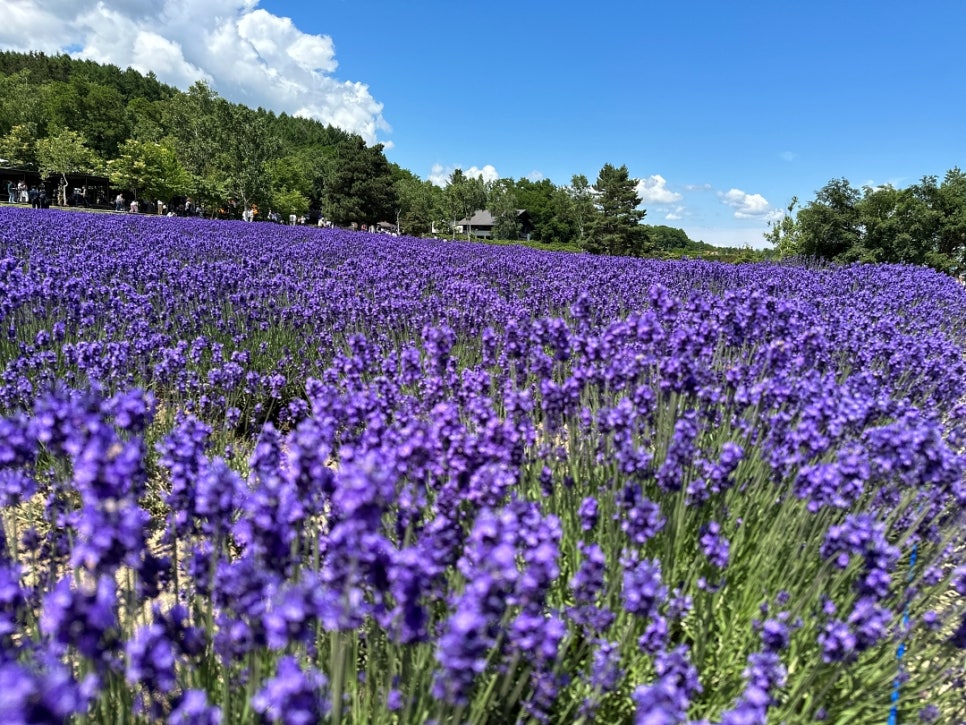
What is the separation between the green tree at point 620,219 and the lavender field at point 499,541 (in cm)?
4268

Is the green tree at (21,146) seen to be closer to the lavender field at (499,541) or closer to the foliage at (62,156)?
the foliage at (62,156)

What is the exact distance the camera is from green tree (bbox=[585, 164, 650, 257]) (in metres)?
45.8

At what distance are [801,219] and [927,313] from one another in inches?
695

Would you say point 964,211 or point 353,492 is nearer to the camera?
point 353,492

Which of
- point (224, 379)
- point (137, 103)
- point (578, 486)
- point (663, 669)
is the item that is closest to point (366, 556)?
point (663, 669)

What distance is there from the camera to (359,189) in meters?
50.2

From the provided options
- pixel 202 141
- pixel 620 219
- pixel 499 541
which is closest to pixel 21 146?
pixel 202 141

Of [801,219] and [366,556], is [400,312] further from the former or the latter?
[801,219]

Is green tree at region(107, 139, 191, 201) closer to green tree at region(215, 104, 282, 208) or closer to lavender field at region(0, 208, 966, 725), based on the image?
green tree at region(215, 104, 282, 208)

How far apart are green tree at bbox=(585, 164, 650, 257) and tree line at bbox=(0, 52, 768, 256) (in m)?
0.09

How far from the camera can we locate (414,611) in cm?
127

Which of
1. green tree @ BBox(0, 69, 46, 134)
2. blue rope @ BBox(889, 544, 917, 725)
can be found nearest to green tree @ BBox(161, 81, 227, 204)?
green tree @ BBox(0, 69, 46, 134)

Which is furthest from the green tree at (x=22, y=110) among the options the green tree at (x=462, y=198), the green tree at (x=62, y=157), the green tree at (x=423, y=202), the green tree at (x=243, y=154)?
the green tree at (x=462, y=198)

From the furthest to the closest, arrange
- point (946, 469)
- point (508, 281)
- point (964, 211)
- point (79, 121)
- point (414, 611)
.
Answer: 1. point (79, 121)
2. point (964, 211)
3. point (508, 281)
4. point (946, 469)
5. point (414, 611)
